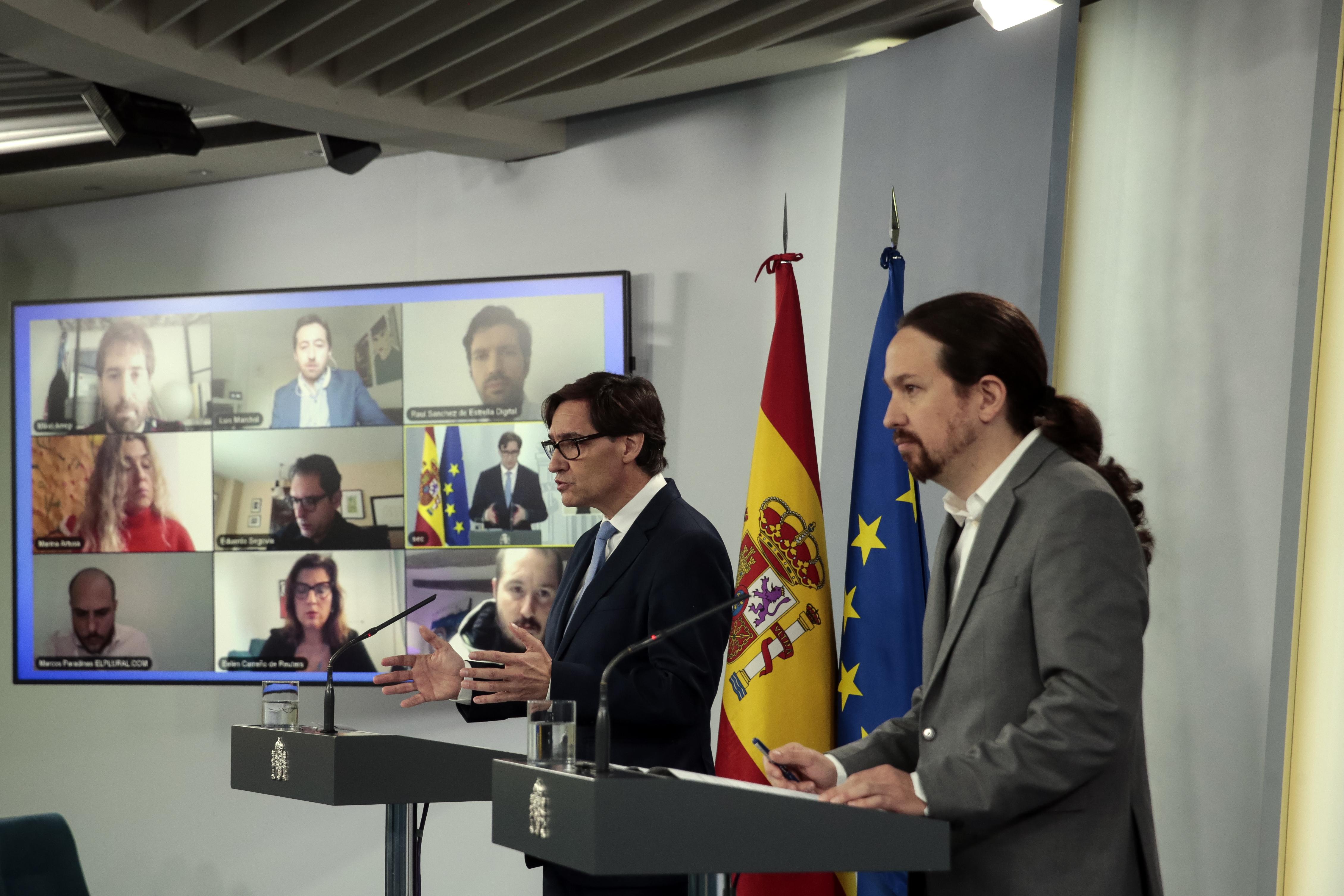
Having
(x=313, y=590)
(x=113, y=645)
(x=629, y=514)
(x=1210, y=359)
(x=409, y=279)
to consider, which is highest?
(x=409, y=279)

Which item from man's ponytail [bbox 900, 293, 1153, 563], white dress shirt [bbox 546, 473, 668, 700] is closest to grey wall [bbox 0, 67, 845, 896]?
white dress shirt [bbox 546, 473, 668, 700]

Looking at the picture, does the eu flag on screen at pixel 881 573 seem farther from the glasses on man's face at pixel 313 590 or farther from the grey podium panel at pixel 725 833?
the glasses on man's face at pixel 313 590

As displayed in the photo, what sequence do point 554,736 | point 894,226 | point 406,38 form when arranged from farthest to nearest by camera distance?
point 406,38
point 894,226
point 554,736

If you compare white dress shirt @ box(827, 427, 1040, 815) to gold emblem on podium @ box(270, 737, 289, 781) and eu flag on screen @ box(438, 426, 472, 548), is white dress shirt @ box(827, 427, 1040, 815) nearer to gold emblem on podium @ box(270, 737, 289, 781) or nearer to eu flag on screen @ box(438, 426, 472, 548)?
gold emblem on podium @ box(270, 737, 289, 781)

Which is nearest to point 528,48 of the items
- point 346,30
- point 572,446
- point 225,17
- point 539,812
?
point 346,30

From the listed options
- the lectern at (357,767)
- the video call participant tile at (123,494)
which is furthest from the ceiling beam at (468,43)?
the lectern at (357,767)

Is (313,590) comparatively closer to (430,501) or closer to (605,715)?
(430,501)

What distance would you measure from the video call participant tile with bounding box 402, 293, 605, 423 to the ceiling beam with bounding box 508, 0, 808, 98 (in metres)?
0.73

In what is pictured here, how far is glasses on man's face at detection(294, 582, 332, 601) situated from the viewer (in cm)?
447

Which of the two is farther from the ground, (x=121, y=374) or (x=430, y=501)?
(x=121, y=374)

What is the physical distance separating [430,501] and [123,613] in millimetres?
1260

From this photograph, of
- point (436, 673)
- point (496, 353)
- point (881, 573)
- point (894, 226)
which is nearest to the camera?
point (436, 673)

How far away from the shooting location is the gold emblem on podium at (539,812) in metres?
1.53

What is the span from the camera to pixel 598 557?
259 cm
